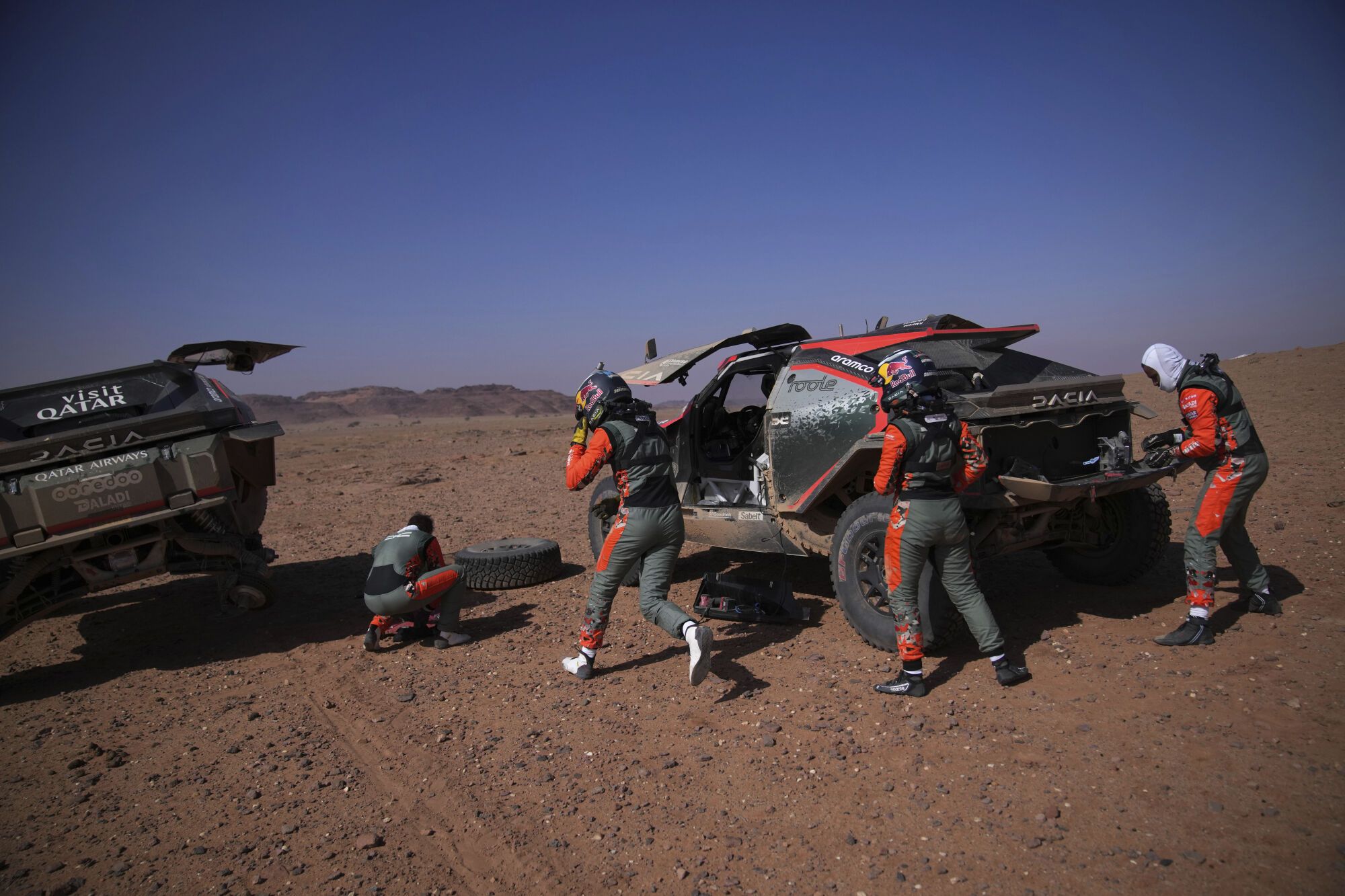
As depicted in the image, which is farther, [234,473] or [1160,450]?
[234,473]

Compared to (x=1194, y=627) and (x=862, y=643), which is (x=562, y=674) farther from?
(x=1194, y=627)

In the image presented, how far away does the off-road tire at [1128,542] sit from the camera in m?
5.53

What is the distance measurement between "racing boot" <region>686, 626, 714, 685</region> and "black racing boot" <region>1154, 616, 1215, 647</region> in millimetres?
2805

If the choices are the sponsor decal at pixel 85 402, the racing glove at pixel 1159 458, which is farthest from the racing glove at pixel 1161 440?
→ the sponsor decal at pixel 85 402

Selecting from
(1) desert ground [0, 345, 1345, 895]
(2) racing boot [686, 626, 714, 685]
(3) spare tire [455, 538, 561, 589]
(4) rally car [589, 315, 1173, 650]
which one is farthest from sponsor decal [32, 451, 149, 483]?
(2) racing boot [686, 626, 714, 685]

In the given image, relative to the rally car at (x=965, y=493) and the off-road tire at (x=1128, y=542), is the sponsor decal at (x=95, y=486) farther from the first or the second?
the off-road tire at (x=1128, y=542)

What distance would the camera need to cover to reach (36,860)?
136 inches

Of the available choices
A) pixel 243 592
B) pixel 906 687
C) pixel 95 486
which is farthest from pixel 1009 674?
pixel 95 486

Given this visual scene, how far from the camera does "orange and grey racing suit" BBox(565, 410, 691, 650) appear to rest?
16.3 feet

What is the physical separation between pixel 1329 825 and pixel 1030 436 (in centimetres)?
262

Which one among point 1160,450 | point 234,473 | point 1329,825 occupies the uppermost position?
point 234,473

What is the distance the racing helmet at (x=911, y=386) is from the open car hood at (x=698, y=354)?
7.68ft

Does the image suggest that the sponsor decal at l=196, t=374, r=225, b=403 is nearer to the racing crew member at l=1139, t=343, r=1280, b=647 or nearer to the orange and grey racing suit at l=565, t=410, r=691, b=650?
the orange and grey racing suit at l=565, t=410, r=691, b=650

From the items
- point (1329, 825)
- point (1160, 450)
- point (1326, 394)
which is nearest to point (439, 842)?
point (1329, 825)
